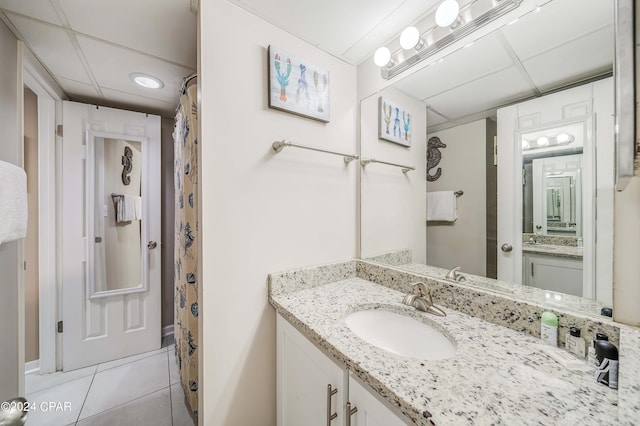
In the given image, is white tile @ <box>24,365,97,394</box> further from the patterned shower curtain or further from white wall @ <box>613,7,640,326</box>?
white wall @ <box>613,7,640,326</box>

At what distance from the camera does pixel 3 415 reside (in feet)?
1.98

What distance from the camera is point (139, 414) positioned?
143cm

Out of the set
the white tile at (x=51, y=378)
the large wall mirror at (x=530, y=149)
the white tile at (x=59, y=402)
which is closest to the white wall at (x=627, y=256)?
the large wall mirror at (x=530, y=149)

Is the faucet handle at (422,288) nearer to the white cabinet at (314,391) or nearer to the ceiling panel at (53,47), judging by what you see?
the white cabinet at (314,391)

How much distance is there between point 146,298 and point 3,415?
1.67m

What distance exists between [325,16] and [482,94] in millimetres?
798

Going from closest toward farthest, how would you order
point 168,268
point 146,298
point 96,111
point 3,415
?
point 3,415
point 96,111
point 146,298
point 168,268

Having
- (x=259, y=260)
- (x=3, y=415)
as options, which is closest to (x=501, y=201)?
(x=259, y=260)

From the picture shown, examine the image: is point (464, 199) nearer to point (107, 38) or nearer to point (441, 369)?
point (441, 369)

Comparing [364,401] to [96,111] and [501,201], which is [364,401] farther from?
[96,111]

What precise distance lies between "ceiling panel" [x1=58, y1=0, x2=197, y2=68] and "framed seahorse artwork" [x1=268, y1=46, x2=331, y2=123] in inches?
17.7

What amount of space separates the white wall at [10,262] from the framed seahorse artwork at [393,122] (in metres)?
1.91

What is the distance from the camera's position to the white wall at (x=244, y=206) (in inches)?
37.9

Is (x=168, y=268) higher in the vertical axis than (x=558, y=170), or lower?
lower
